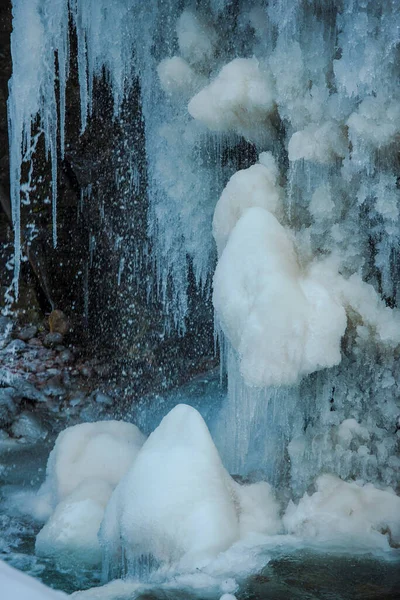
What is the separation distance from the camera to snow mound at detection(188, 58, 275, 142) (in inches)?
184

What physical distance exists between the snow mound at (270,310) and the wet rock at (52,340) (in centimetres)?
608

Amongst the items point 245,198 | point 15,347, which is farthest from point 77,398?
point 245,198

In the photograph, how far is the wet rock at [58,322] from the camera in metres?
9.98

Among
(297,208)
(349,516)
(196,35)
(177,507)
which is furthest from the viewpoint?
(196,35)

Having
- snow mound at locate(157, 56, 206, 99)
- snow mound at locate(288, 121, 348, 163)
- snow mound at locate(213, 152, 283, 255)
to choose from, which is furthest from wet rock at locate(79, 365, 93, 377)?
snow mound at locate(288, 121, 348, 163)

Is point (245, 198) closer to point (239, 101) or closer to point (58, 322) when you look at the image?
point (239, 101)

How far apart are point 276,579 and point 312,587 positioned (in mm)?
201

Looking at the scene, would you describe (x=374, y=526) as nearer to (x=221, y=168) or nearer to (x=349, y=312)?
(x=349, y=312)

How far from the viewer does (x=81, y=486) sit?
15.2 ft

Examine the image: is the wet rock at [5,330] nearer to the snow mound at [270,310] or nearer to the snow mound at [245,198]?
the snow mound at [245,198]

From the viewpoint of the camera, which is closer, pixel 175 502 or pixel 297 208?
pixel 175 502

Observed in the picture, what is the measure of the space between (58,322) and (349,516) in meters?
6.80

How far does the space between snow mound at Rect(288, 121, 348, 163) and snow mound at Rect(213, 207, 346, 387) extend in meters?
0.54

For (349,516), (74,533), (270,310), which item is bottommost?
(74,533)
